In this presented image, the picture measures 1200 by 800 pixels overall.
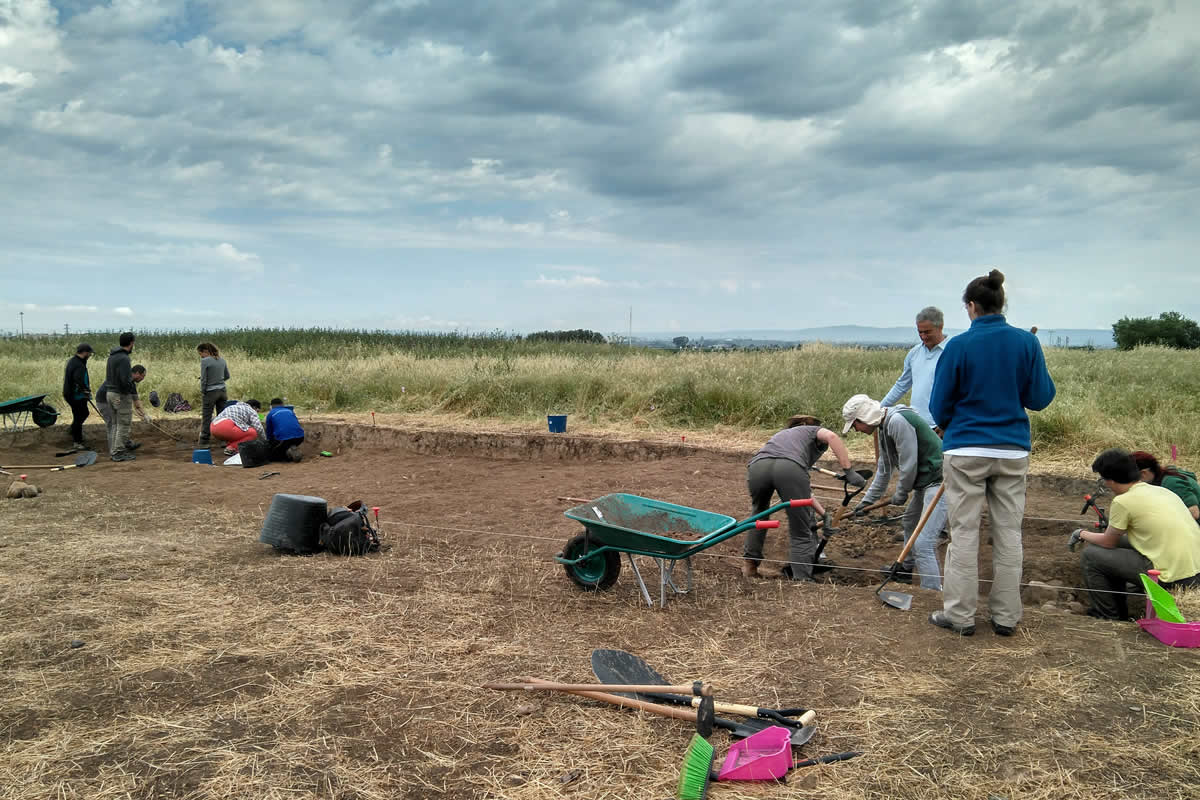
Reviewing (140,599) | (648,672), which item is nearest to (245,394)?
(140,599)

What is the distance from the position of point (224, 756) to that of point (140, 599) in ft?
7.20

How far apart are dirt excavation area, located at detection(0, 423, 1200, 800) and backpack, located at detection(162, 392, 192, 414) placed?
28.5ft

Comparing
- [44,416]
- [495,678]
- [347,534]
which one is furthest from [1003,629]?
[44,416]

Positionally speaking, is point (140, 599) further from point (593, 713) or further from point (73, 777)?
point (593, 713)

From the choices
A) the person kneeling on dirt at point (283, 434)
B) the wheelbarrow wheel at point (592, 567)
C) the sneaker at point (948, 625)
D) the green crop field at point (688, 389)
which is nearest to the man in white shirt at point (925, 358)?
the sneaker at point (948, 625)

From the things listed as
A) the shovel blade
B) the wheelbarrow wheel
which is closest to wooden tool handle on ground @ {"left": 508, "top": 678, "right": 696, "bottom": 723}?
the wheelbarrow wheel

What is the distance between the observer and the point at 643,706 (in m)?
3.15

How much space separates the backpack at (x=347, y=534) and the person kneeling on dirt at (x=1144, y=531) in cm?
476

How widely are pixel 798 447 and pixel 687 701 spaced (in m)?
2.29

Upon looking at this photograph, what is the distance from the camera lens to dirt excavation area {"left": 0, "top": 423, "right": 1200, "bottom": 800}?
2.71m

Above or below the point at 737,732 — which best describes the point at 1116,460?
above

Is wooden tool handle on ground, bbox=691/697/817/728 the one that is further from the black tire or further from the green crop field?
the black tire

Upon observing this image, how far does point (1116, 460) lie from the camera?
170 inches

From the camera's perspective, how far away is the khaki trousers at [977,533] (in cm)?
372
